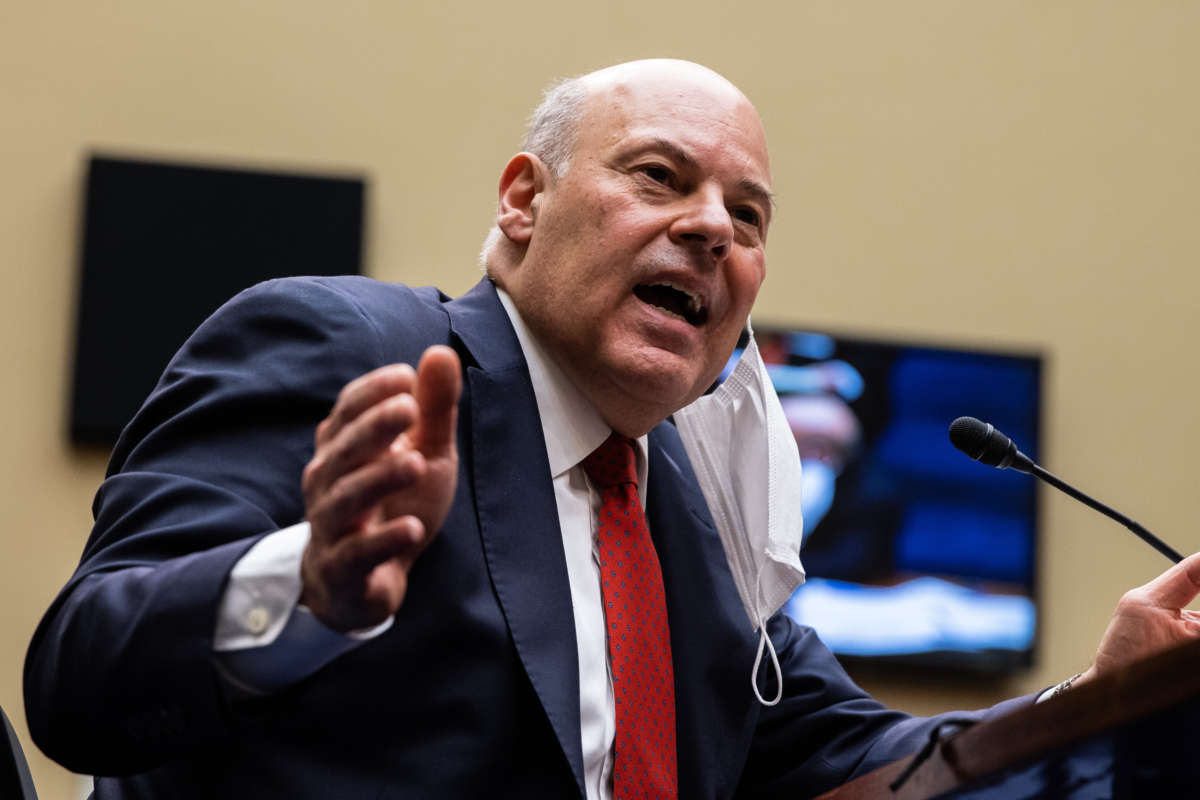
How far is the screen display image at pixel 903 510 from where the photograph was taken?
4.00 meters

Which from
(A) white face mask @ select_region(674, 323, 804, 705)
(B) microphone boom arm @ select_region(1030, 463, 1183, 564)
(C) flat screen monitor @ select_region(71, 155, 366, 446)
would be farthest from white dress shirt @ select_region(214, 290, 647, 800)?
(C) flat screen monitor @ select_region(71, 155, 366, 446)

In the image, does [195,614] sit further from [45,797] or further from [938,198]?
[938,198]

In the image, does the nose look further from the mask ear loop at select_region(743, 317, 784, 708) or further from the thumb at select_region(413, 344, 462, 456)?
the thumb at select_region(413, 344, 462, 456)

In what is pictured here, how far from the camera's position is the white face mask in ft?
5.71

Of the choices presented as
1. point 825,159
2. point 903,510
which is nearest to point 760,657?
point 903,510

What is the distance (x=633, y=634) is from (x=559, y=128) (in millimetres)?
627

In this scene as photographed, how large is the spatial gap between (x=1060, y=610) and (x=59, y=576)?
2.68m

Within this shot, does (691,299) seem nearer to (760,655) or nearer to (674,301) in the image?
(674,301)

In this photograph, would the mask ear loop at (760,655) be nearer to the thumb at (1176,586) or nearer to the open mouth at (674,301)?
the open mouth at (674,301)

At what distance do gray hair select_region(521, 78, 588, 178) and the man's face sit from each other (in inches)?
A: 0.6

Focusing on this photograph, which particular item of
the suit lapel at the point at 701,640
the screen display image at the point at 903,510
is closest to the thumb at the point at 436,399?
the suit lapel at the point at 701,640

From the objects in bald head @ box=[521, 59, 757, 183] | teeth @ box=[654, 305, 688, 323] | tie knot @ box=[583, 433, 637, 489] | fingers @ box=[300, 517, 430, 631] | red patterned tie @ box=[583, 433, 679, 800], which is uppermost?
bald head @ box=[521, 59, 757, 183]

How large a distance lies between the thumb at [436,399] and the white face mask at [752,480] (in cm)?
76

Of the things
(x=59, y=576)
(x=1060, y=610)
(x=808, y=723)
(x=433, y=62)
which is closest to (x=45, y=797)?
(x=59, y=576)
